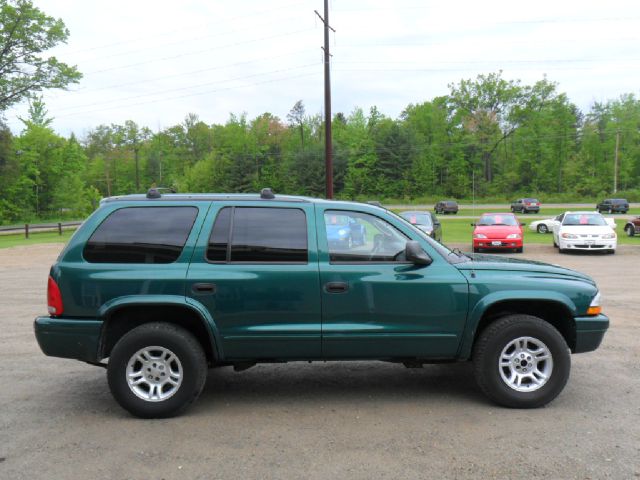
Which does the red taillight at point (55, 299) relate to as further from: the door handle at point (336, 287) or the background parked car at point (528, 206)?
the background parked car at point (528, 206)

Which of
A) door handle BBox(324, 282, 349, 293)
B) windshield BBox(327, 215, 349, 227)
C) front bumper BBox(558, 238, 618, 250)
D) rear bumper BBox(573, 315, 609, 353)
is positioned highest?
windshield BBox(327, 215, 349, 227)

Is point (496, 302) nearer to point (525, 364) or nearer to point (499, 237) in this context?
point (525, 364)

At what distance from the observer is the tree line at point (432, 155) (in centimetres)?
7200

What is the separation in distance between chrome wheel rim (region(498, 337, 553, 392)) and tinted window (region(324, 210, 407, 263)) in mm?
1212

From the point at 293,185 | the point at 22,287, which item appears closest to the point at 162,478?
the point at 22,287

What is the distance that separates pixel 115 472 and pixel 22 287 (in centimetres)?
1013

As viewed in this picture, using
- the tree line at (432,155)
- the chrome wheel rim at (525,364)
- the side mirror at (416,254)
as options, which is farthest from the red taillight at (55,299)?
the tree line at (432,155)

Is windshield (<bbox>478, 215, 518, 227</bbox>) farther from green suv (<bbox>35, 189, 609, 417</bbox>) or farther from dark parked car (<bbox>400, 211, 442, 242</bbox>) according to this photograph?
green suv (<bbox>35, 189, 609, 417</bbox>)

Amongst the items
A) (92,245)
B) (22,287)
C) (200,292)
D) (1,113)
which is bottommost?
(22,287)

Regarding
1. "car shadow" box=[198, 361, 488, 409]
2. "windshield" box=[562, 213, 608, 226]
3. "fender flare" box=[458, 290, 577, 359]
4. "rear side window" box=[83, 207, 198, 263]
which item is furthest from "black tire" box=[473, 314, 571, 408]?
"windshield" box=[562, 213, 608, 226]

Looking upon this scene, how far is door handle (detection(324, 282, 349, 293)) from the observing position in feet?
14.5

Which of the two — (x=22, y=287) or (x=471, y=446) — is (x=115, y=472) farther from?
(x=22, y=287)

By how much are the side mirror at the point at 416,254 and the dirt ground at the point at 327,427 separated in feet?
4.10

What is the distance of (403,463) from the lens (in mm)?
3516
